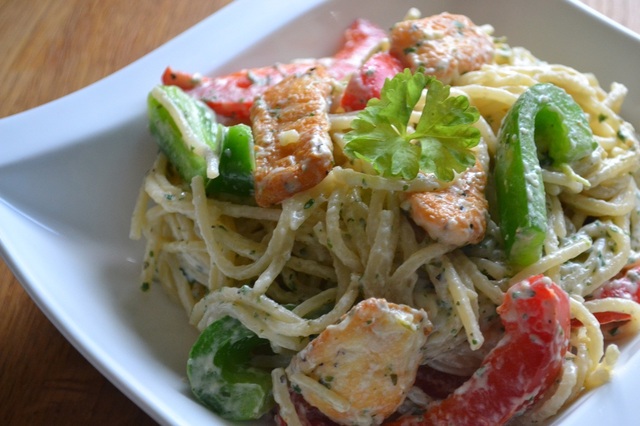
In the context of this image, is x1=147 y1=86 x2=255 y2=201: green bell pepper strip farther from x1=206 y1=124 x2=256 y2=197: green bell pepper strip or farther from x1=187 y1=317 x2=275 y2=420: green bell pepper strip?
x1=187 y1=317 x2=275 y2=420: green bell pepper strip

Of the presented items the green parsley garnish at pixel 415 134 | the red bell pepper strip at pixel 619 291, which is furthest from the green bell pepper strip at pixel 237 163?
the red bell pepper strip at pixel 619 291

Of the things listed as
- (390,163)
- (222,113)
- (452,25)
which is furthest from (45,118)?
(452,25)

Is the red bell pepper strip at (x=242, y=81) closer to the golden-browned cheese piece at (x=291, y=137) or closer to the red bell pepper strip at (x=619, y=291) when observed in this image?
the golden-browned cheese piece at (x=291, y=137)

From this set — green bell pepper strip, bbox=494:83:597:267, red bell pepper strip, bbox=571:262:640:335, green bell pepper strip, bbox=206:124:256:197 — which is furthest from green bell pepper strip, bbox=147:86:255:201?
red bell pepper strip, bbox=571:262:640:335

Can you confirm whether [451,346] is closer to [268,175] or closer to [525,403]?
[525,403]

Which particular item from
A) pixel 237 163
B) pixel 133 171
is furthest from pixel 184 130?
pixel 133 171

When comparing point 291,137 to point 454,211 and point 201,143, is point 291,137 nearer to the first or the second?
point 201,143
